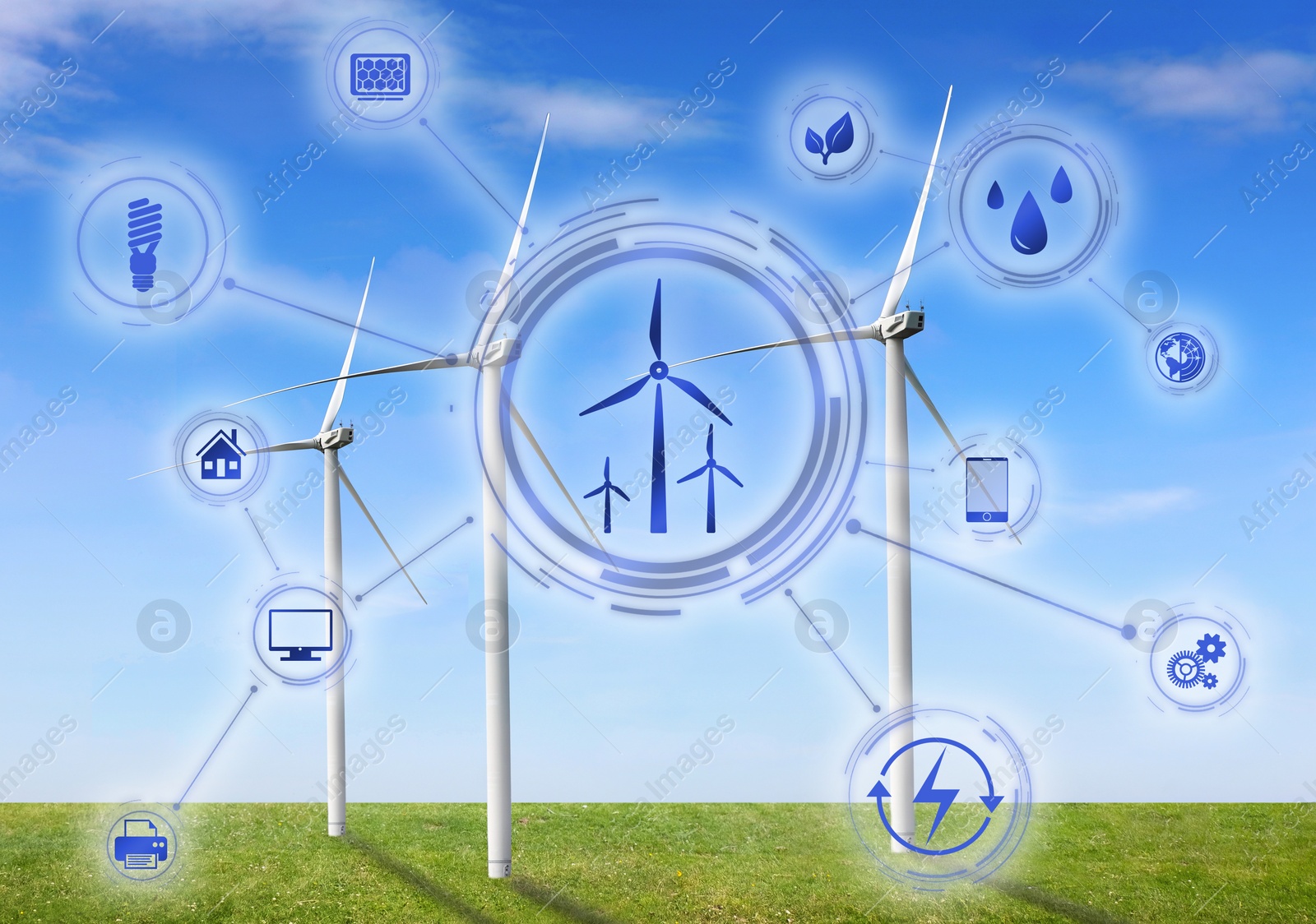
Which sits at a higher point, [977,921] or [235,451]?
[235,451]

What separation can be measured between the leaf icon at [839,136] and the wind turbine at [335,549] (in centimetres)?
1458

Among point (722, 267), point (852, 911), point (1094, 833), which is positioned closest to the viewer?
point (722, 267)

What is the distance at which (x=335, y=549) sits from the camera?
116 ft

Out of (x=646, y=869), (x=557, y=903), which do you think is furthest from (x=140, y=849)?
(x=646, y=869)

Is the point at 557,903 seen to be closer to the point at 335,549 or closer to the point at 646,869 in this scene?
the point at 646,869

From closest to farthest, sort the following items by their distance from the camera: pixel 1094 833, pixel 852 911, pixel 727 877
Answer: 1. pixel 852 911
2. pixel 727 877
3. pixel 1094 833

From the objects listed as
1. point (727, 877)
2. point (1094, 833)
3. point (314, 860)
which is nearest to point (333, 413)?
point (314, 860)

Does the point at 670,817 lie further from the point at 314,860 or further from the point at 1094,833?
the point at 1094,833

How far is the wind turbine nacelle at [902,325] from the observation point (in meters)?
31.3

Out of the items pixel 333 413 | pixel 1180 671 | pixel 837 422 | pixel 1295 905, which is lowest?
pixel 1295 905

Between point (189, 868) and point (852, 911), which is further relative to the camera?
point (189, 868)

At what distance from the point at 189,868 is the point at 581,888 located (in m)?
11.8

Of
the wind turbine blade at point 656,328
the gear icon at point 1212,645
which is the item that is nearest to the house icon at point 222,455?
the wind turbine blade at point 656,328

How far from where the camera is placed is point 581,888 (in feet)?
104
